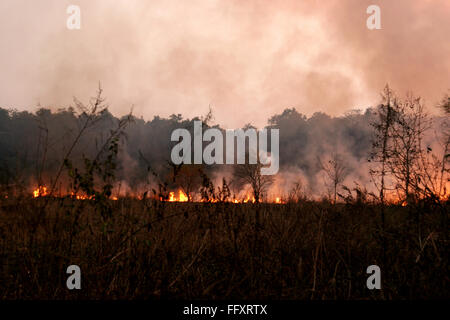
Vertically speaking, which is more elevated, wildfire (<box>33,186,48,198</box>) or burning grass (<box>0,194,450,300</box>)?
wildfire (<box>33,186,48,198</box>)

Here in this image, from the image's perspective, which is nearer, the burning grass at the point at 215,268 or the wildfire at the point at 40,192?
the burning grass at the point at 215,268

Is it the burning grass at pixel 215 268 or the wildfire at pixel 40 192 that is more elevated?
the wildfire at pixel 40 192

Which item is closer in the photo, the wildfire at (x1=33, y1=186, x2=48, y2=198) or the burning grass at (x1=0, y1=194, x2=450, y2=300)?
the burning grass at (x1=0, y1=194, x2=450, y2=300)

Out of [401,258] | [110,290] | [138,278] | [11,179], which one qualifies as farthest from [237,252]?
[11,179]

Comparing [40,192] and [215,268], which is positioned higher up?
[40,192]

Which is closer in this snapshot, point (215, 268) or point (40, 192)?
point (40, 192)
